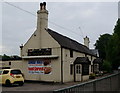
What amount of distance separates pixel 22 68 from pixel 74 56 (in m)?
6.87

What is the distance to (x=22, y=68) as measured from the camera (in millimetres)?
26156

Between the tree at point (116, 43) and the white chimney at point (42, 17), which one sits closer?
the tree at point (116, 43)

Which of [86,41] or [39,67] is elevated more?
[86,41]

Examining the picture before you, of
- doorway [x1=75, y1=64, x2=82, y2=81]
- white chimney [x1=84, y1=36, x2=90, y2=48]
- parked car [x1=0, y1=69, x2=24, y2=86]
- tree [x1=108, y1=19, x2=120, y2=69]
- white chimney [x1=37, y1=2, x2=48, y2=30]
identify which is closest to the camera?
tree [x1=108, y1=19, x2=120, y2=69]

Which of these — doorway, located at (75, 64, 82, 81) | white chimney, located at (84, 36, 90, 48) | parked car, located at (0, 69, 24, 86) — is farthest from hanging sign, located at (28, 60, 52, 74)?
white chimney, located at (84, 36, 90, 48)

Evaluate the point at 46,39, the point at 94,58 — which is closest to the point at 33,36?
the point at 46,39

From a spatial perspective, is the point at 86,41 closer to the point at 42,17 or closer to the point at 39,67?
the point at 42,17

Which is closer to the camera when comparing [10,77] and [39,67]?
[10,77]

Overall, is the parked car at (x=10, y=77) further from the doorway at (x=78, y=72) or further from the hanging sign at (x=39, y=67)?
the doorway at (x=78, y=72)

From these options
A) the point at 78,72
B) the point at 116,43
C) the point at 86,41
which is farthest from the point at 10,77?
the point at 86,41

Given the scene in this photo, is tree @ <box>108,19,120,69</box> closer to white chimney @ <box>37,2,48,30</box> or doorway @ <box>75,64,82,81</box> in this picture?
doorway @ <box>75,64,82,81</box>

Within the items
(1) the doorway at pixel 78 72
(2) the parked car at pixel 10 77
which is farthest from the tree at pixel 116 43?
(2) the parked car at pixel 10 77

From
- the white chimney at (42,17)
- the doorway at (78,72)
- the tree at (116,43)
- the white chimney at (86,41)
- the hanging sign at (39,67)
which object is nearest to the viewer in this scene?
the tree at (116,43)

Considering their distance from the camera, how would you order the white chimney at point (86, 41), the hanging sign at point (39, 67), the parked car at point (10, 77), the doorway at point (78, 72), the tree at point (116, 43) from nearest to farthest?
the tree at point (116, 43) → the parked car at point (10, 77) → the hanging sign at point (39, 67) → the doorway at point (78, 72) → the white chimney at point (86, 41)
